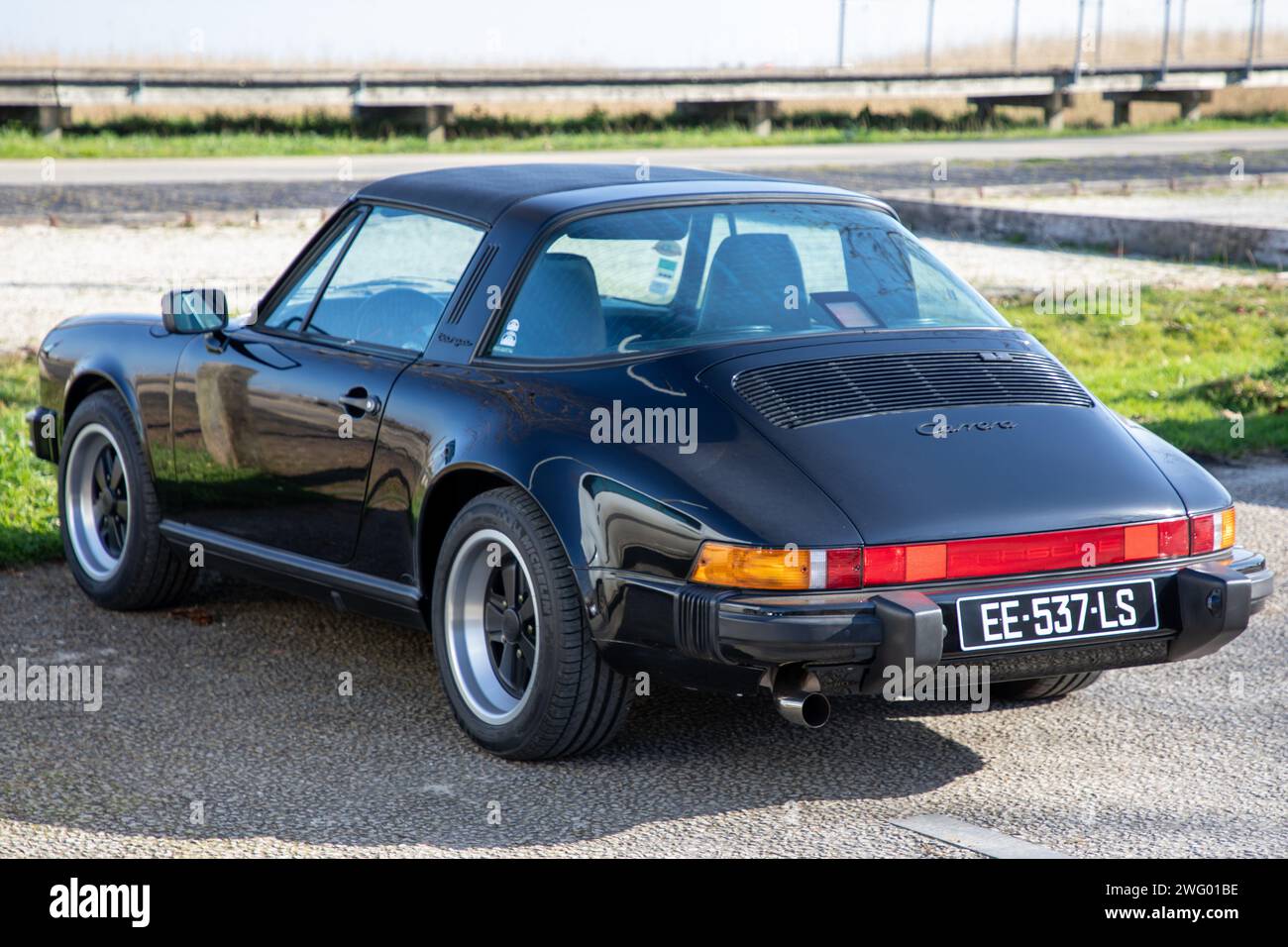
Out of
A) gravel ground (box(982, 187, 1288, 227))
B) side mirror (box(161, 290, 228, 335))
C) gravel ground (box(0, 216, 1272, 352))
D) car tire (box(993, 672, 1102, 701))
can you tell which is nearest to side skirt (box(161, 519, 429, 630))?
side mirror (box(161, 290, 228, 335))

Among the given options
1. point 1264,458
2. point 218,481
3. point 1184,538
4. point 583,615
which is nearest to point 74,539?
point 218,481

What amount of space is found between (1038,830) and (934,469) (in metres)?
0.88

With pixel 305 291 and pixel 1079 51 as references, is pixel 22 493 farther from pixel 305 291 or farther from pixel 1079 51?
pixel 1079 51

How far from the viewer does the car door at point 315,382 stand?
510 cm

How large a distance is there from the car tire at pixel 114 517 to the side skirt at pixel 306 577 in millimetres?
156

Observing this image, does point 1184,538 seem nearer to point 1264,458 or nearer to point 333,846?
point 333,846

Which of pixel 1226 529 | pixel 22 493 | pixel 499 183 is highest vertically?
pixel 499 183

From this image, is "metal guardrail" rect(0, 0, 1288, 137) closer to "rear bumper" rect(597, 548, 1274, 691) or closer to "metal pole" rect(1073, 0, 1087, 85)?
"metal pole" rect(1073, 0, 1087, 85)

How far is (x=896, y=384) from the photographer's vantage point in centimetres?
454

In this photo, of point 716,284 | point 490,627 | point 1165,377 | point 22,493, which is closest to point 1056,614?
point 716,284

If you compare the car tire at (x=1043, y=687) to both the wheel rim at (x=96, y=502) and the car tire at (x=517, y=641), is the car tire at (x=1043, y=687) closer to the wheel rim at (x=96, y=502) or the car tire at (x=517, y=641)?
the car tire at (x=517, y=641)

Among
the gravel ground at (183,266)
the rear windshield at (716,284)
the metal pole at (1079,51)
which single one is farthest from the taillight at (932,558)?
the metal pole at (1079,51)

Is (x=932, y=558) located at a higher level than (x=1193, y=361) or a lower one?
higher

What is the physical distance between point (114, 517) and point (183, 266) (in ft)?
28.8
